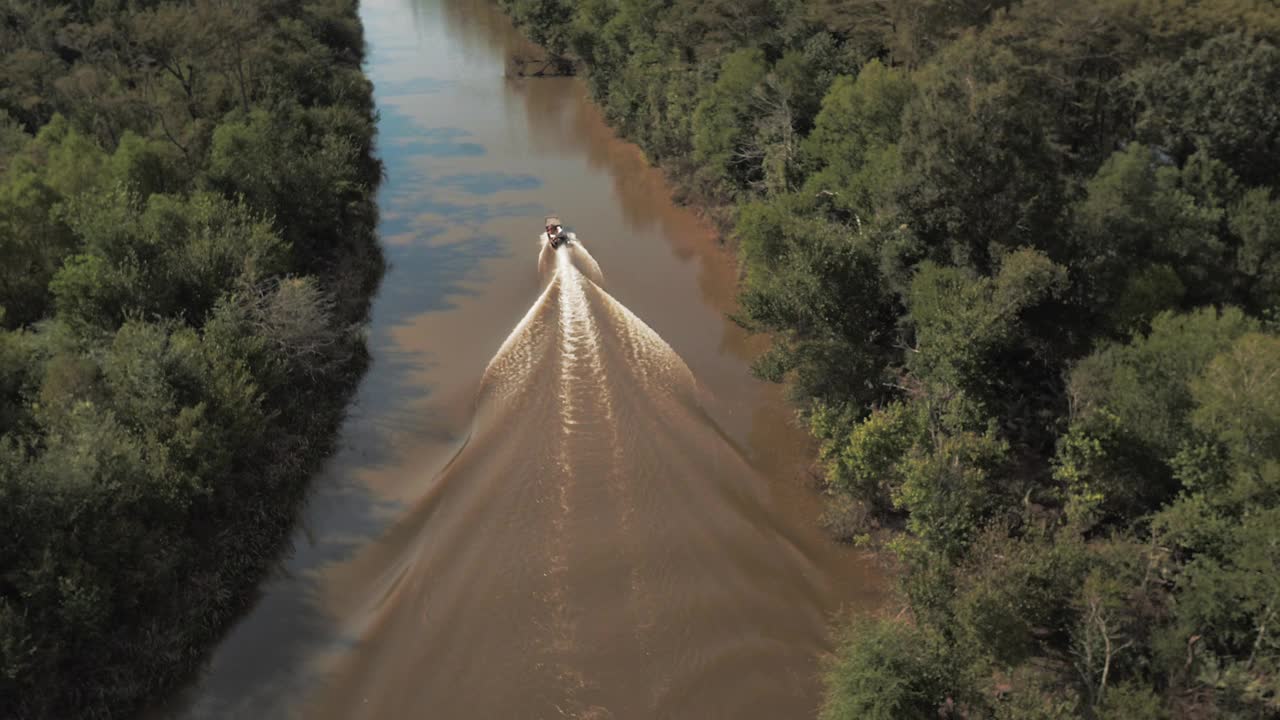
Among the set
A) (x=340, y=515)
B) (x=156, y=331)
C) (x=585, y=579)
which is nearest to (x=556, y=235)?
(x=156, y=331)

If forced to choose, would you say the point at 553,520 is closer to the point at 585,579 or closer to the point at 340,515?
the point at 585,579

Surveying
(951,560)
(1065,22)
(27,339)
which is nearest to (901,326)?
(951,560)

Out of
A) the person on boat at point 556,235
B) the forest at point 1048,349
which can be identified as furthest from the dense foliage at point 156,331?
the forest at point 1048,349

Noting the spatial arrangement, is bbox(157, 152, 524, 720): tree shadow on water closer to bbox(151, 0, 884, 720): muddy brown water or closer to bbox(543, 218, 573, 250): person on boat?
bbox(151, 0, 884, 720): muddy brown water

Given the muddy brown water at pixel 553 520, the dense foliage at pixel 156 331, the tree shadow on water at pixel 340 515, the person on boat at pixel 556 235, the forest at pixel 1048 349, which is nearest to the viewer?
the forest at pixel 1048 349

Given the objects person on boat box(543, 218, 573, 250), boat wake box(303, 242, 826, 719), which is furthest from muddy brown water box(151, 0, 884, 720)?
person on boat box(543, 218, 573, 250)

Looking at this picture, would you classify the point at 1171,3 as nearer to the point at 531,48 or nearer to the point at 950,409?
the point at 950,409

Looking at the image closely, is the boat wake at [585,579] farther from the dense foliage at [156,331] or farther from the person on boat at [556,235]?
the person on boat at [556,235]
